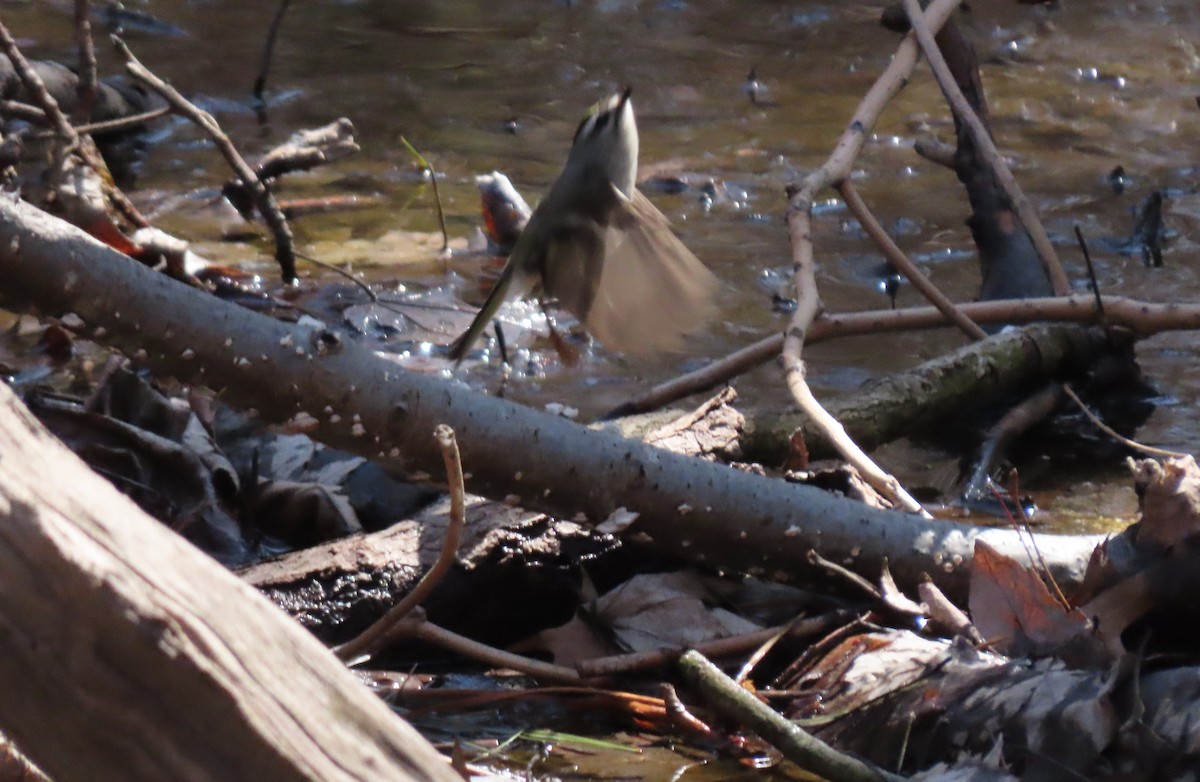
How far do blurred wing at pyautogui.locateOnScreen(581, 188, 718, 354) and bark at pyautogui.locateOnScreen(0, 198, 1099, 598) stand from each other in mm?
860

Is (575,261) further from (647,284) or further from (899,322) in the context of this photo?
(899,322)

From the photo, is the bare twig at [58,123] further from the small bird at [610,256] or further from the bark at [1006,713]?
the bark at [1006,713]

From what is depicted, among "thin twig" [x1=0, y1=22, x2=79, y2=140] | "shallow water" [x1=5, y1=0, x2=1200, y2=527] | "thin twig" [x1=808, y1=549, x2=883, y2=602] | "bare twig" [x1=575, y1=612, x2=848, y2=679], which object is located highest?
"thin twig" [x1=0, y1=22, x2=79, y2=140]

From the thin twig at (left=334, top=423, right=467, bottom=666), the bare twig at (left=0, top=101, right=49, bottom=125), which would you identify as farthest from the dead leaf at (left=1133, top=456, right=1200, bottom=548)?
the bare twig at (left=0, top=101, right=49, bottom=125)

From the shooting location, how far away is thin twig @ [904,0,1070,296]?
388cm

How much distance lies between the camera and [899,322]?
11.4ft

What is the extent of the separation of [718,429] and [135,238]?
83.4 inches

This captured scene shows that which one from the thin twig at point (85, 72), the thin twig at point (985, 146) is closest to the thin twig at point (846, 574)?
the thin twig at point (985, 146)

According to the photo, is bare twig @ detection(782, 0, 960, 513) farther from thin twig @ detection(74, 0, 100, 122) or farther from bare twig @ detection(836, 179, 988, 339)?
thin twig @ detection(74, 0, 100, 122)

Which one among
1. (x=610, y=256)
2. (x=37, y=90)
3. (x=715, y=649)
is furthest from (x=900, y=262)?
(x=37, y=90)

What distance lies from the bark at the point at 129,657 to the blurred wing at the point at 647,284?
232 cm

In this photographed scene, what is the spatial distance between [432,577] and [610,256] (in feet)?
5.13

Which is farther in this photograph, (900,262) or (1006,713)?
(900,262)

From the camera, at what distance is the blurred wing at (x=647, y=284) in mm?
3396
